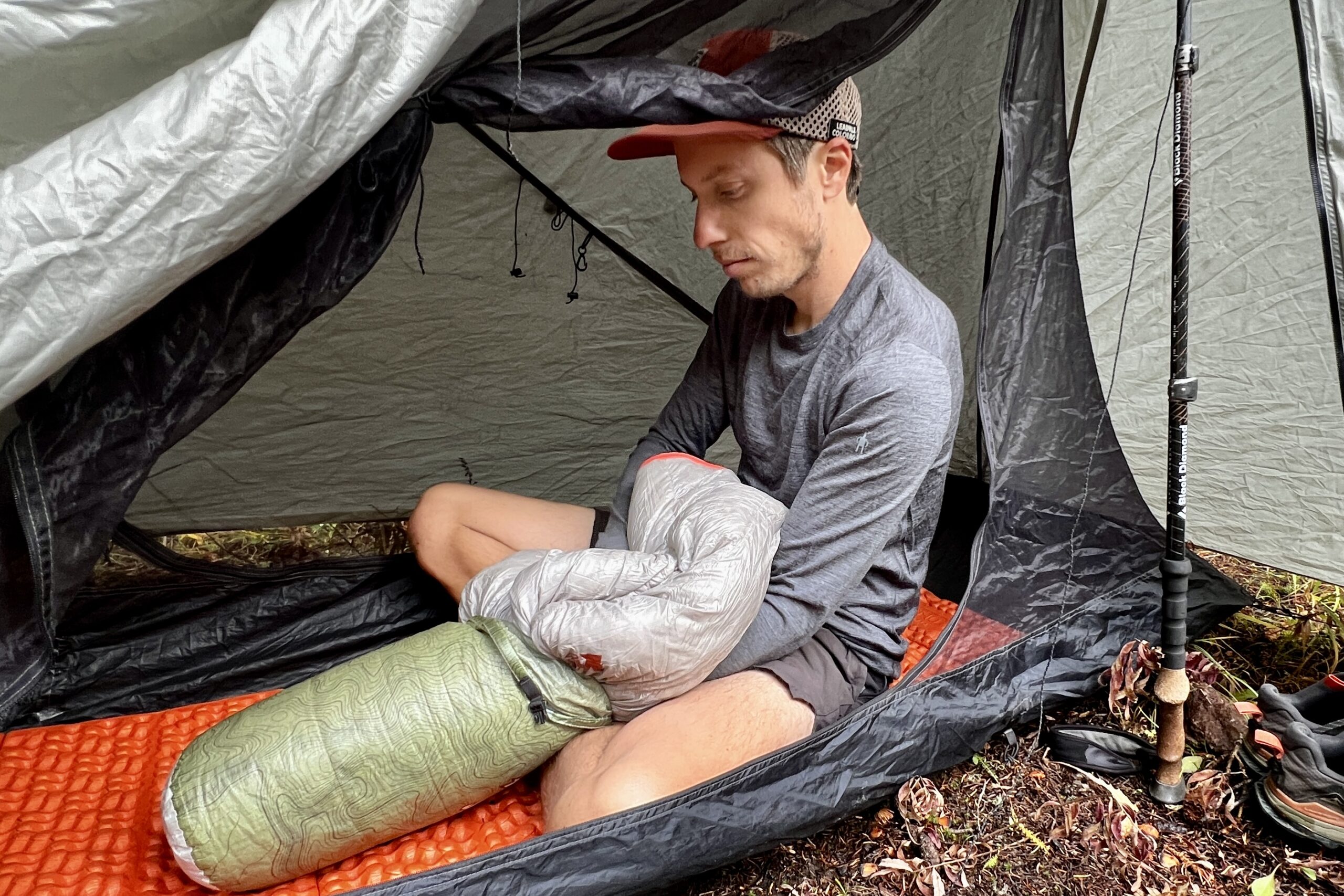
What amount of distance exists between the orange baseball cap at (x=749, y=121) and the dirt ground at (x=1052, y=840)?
3.09ft

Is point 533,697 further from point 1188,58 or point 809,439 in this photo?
point 1188,58

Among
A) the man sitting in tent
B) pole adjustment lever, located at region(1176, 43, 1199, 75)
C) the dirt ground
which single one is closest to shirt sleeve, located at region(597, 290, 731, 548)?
the man sitting in tent

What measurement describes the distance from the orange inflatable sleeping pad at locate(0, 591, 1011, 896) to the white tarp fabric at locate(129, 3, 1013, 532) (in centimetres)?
48

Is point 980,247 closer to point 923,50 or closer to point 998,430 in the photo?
point 923,50

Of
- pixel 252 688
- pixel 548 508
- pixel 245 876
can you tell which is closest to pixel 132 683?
pixel 252 688

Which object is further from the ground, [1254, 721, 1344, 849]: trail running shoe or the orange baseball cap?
the orange baseball cap

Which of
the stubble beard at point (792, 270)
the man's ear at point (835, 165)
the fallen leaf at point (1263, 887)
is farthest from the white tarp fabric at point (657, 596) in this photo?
the fallen leaf at point (1263, 887)

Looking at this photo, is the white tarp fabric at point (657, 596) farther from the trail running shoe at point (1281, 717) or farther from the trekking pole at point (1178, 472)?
the trail running shoe at point (1281, 717)

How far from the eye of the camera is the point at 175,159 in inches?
35.6

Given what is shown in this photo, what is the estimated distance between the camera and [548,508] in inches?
66.3

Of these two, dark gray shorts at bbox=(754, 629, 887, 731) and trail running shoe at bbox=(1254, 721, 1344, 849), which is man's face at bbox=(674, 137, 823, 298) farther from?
trail running shoe at bbox=(1254, 721, 1344, 849)

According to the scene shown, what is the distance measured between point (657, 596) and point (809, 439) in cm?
36

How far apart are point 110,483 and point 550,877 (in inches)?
27.5

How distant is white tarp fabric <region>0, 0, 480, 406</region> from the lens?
35.0 inches
